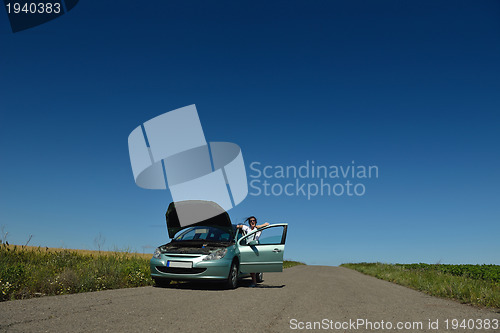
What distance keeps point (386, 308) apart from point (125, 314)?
4510 mm

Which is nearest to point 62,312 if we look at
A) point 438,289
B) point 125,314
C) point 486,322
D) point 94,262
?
point 125,314

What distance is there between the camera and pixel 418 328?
16.8 feet

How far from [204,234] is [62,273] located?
12.6 feet

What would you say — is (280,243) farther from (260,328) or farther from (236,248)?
(260,328)

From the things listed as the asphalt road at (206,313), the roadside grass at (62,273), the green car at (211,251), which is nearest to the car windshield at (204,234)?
the green car at (211,251)

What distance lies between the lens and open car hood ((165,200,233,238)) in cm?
1108

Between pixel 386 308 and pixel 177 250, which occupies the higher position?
pixel 177 250

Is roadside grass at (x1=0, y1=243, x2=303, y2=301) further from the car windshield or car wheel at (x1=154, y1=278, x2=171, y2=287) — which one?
the car windshield

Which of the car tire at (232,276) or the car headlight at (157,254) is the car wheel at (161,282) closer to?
the car headlight at (157,254)

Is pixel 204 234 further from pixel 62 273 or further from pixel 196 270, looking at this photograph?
pixel 62 273

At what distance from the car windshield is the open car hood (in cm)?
21

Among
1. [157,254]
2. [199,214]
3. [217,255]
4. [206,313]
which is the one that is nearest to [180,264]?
[157,254]

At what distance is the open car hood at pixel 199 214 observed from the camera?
36.3 feet

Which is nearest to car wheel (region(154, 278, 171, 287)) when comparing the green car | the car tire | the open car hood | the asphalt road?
the green car
